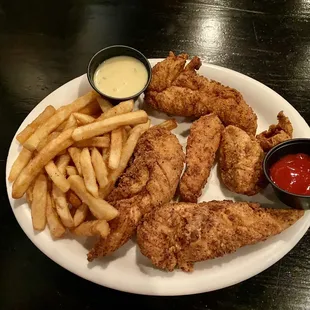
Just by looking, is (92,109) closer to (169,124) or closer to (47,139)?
(47,139)

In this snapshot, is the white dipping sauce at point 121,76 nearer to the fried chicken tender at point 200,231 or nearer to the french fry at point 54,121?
the french fry at point 54,121

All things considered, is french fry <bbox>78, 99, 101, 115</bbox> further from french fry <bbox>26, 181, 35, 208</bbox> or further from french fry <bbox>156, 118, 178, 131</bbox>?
french fry <bbox>26, 181, 35, 208</bbox>

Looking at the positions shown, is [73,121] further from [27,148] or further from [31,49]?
[31,49]

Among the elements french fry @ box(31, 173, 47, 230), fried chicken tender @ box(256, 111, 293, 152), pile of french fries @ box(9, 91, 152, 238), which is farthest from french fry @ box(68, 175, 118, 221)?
fried chicken tender @ box(256, 111, 293, 152)

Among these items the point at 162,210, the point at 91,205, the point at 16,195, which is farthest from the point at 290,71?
the point at 16,195

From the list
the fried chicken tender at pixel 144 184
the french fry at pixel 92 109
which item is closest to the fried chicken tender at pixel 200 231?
the fried chicken tender at pixel 144 184

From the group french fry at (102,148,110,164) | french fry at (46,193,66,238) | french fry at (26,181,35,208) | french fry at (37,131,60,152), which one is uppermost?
french fry at (37,131,60,152)

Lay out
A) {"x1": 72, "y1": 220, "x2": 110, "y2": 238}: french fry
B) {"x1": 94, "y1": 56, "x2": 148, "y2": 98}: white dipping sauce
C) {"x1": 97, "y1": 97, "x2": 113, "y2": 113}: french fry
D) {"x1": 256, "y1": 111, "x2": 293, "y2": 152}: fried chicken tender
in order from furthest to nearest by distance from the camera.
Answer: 1. {"x1": 94, "y1": 56, "x2": 148, "y2": 98}: white dipping sauce
2. {"x1": 97, "y1": 97, "x2": 113, "y2": 113}: french fry
3. {"x1": 256, "y1": 111, "x2": 293, "y2": 152}: fried chicken tender
4. {"x1": 72, "y1": 220, "x2": 110, "y2": 238}: french fry
